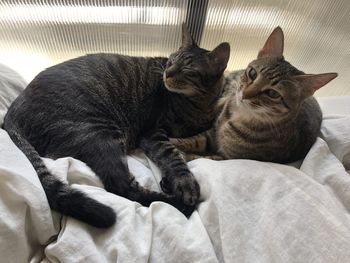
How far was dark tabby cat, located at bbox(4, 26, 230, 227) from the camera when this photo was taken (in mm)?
959

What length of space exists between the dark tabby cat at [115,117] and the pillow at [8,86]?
0.12 m

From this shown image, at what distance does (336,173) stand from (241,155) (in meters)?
0.32

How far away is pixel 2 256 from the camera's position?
688 mm

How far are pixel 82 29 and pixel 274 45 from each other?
831mm

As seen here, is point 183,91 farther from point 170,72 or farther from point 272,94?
point 272,94

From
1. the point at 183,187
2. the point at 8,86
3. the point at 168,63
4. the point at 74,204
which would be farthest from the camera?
the point at 168,63

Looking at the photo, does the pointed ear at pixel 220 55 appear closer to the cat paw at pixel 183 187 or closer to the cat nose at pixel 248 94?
the cat nose at pixel 248 94

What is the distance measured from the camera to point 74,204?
794 millimetres

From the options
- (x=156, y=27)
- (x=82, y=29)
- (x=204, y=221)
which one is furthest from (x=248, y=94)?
(x=82, y=29)

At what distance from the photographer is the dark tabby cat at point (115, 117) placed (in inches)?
37.8

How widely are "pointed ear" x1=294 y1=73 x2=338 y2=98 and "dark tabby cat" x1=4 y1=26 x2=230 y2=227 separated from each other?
13.0 inches

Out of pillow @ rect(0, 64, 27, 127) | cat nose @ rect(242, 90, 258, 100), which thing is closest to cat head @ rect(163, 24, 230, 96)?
cat nose @ rect(242, 90, 258, 100)

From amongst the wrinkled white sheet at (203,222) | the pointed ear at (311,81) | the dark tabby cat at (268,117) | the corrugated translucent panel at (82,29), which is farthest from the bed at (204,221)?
the corrugated translucent panel at (82,29)

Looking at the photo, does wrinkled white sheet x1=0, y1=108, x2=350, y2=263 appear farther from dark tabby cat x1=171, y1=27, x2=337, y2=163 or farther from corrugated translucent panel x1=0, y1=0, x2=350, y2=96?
corrugated translucent panel x1=0, y1=0, x2=350, y2=96
